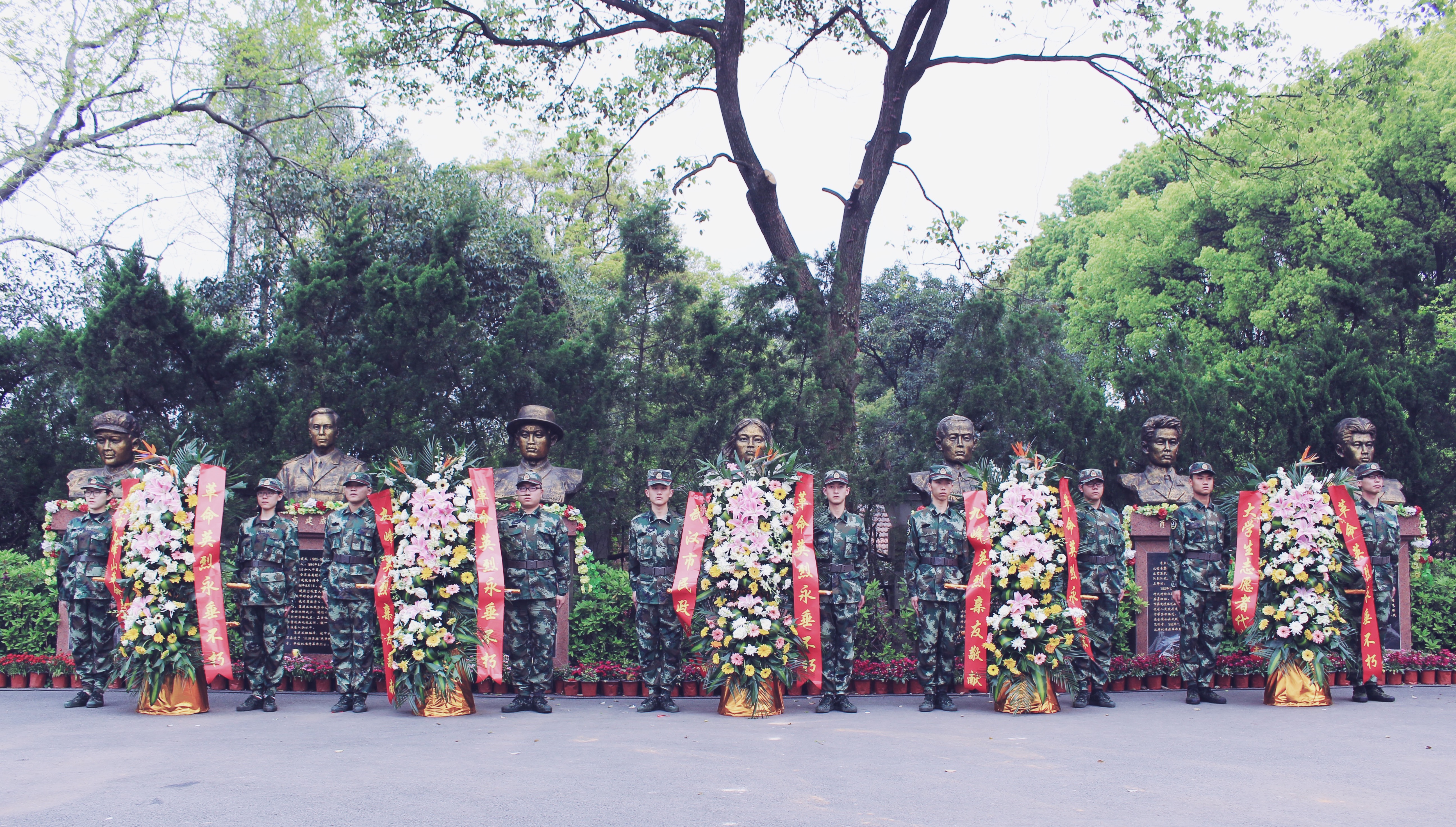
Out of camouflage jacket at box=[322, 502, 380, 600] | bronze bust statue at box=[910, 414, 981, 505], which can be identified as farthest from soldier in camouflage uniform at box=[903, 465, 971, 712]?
camouflage jacket at box=[322, 502, 380, 600]

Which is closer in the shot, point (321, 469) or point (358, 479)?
point (358, 479)

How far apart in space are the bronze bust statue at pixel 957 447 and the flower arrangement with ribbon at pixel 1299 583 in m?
2.28

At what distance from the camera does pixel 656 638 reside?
6.92 meters

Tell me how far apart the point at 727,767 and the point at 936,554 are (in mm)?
2607

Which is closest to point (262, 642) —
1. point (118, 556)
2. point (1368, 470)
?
point (118, 556)

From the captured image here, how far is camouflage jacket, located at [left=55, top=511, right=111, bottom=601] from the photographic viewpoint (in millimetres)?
7004

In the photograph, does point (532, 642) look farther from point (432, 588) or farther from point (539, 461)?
point (539, 461)

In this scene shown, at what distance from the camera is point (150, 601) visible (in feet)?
21.8

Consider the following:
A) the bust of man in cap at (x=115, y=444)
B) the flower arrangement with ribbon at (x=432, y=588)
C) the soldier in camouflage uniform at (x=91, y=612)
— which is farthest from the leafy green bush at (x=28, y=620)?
the flower arrangement with ribbon at (x=432, y=588)

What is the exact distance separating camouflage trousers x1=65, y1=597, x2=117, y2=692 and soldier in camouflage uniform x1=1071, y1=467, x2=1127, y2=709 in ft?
22.3

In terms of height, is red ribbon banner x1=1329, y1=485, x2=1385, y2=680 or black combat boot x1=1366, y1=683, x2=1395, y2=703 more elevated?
red ribbon banner x1=1329, y1=485, x2=1385, y2=680

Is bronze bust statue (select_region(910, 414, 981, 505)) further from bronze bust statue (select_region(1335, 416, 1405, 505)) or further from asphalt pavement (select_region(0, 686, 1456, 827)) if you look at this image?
bronze bust statue (select_region(1335, 416, 1405, 505))

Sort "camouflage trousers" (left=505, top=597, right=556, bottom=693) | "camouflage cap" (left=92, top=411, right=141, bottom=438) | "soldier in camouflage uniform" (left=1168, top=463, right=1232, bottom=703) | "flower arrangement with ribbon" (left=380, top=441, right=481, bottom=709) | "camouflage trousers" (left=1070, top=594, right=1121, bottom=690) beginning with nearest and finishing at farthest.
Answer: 1. "flower arrangement with ribbon" (left=380, top=441, right=481, bottom=709)
2. "camouflage trousers" (left=505, top=597, right=556, bottom=693)
3. "camouflage trousers" (left=1070, top=594, right=1121, bottom=690)
4. "soldier in camouflage uniform" (left=1168, top=463, right=1232, bottom=703)
5. "camouflage cap" (left=92, top=411, right=141, bottom=438)

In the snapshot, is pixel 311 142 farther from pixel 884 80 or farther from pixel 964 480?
pixel 964 480
